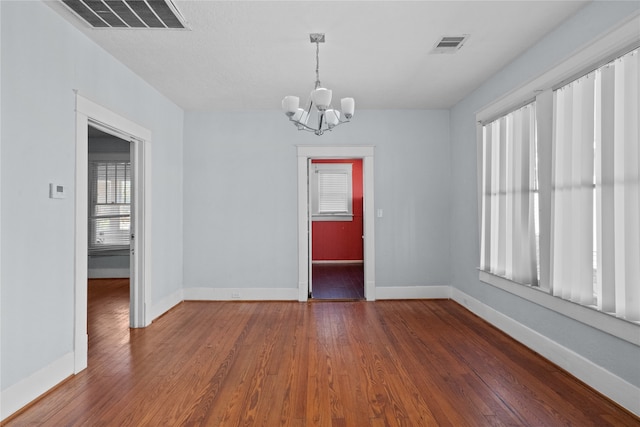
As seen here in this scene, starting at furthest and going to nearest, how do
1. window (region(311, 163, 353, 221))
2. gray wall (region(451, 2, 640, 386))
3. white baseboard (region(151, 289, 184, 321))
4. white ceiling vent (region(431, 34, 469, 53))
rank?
1. window (region(311, 163, 353, 221))
2. white baseboard (region(151, 289, 184, 321))
3. white ceiling vent (region(431, 34, 469, 53))
4. gray wall (region(451, 2, 640, 386))

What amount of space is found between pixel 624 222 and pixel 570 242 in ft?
1.69

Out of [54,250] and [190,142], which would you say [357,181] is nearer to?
[190,142]

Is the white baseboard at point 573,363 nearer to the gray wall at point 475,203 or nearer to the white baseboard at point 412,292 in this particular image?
the gray wall at point 475,203

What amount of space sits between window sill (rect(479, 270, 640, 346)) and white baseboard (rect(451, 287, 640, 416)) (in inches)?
11.3

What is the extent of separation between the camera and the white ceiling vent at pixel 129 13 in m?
2.48

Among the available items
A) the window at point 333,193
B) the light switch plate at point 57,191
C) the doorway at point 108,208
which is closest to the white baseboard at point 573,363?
the light switch plate at point 57,191

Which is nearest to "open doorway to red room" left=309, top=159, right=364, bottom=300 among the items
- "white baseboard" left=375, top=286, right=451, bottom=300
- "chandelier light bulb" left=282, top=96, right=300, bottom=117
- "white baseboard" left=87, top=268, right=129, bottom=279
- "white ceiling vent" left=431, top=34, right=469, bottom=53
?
"white baseboard" left=375, top=286, right=451, bottom=300

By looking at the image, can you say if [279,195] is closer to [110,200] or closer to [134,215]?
[134,215]

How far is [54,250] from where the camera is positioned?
2613mm

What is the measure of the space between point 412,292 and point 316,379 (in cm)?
286

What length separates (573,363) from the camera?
2.70 meters

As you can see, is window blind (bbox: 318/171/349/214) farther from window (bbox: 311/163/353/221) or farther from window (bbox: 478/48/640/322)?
window (bbox: 478/48/640/322)

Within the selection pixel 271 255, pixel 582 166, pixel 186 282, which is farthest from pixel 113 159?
pixel 582 166

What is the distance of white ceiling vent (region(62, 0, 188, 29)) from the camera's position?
2482 mm
